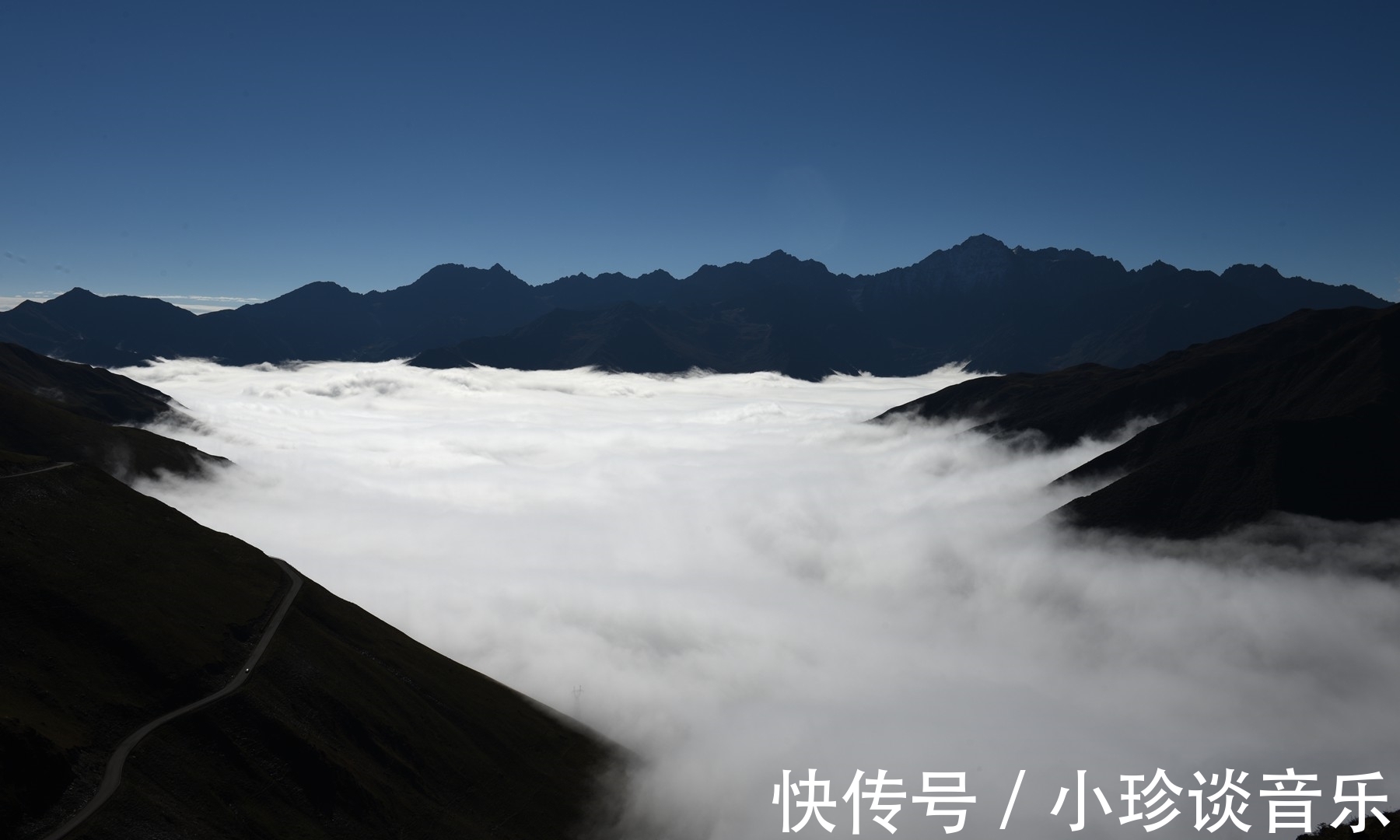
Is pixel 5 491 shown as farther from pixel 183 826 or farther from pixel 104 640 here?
pixel 183 826

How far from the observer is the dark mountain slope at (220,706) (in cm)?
7988

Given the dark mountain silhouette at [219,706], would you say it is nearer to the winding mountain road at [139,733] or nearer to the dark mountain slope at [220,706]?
the dark mountain slope at [220,706]

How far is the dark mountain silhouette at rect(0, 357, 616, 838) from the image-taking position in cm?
7975

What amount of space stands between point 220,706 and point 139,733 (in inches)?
385

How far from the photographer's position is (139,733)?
8581 centimetres

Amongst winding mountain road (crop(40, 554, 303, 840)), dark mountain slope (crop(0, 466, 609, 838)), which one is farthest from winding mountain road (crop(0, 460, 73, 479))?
dark mountain slope (crop(0, 466, 609, 838))

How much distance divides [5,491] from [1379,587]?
286982 mm

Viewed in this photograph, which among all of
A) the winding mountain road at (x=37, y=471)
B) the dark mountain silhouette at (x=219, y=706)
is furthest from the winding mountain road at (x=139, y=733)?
the dark mountain silhouette at (x=219, y=706)

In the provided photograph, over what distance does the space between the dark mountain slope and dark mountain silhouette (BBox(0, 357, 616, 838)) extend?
0.25m

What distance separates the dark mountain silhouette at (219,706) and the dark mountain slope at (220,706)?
254mm

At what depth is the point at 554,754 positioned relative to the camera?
13638cm

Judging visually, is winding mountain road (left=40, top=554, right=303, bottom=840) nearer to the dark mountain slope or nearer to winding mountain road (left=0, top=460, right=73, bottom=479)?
winding mountain road (left=0, top=460, right=73, bottom=479)

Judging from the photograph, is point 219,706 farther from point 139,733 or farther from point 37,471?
point 37,471

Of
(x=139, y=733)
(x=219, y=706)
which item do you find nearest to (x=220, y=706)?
(x=219, y=706)
